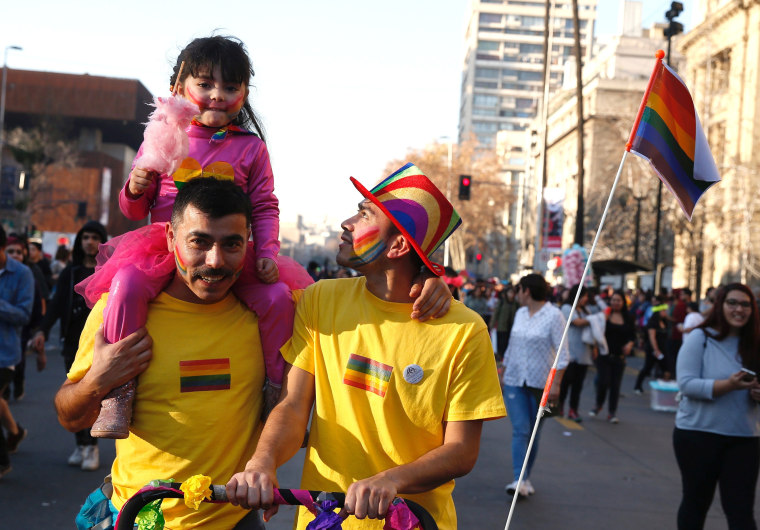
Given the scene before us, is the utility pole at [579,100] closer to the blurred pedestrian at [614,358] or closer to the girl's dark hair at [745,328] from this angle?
the blurred pedestrian at [614,358]

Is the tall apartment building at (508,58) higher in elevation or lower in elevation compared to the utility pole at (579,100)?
higher

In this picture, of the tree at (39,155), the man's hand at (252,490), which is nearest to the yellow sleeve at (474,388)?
the man's hand at (252,490)

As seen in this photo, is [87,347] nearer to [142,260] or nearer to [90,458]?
[142,260]

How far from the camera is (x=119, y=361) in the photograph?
294 cm

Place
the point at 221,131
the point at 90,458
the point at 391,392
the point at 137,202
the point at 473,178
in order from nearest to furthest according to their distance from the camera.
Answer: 1. the point at 391,392
2. the point at 137,202
3. the point at 221,131
4. the point at 90,458
5. the point at 473,178

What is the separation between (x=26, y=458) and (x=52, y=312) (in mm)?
1373

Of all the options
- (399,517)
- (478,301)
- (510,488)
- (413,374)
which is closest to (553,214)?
(478,301)

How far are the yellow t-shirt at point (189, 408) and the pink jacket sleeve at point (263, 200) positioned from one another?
0.42m

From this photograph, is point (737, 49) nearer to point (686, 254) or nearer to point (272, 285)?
point (686, 254)

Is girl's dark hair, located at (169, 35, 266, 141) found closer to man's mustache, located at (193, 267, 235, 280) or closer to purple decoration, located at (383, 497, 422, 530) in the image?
man's mustache, located at (193, 267, 235, 280)

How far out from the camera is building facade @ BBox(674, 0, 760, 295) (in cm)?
3706

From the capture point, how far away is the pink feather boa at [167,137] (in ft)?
10.3

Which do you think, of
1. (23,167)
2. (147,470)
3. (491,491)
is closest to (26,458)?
(491,491)

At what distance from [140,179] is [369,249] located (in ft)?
2.82
